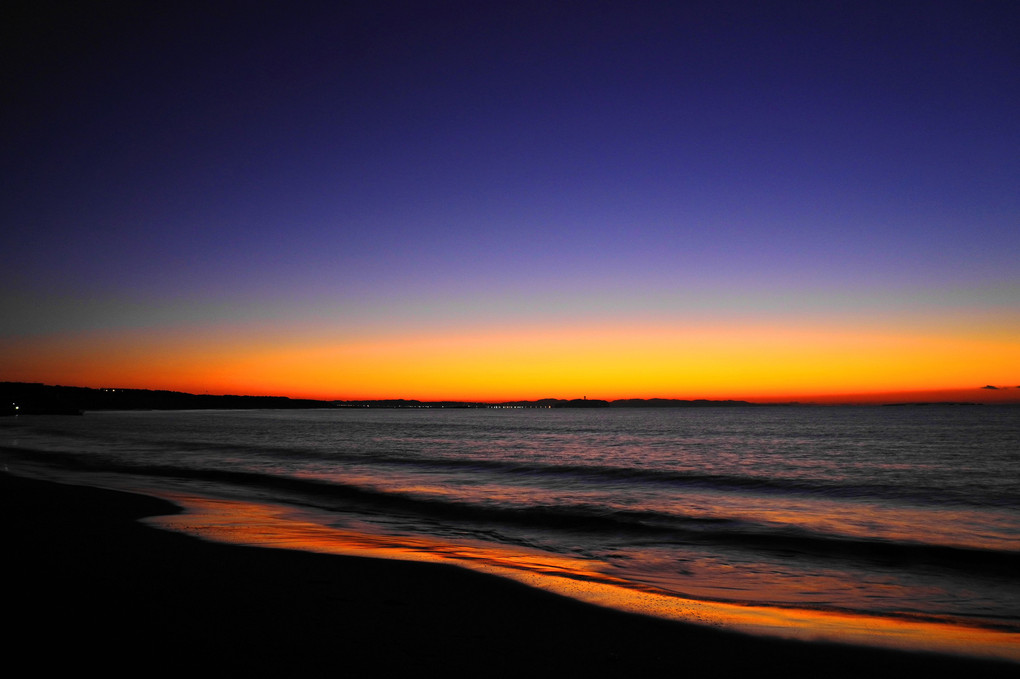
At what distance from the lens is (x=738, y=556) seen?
11430mm

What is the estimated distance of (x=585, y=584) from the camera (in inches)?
328

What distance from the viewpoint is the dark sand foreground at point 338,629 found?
16.2ft

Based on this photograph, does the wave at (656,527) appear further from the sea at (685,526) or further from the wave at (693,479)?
the wave at (693,479)

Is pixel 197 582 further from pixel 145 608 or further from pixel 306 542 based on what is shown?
pixel 306 542

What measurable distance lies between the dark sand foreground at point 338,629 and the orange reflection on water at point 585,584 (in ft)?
1.55

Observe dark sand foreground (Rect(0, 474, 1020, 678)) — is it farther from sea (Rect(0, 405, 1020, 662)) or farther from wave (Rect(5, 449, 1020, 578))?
wave (Rect(5, 449, 1020, 578))

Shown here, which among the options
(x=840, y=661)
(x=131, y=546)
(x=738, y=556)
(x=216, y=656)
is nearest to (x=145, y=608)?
(x=216, y=656)

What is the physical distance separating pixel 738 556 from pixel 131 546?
10520 mm

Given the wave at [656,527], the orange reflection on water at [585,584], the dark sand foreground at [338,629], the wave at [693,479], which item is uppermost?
the dark sand foreground at [338,629]

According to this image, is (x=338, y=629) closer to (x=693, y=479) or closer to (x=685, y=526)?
(x=685, y=526)

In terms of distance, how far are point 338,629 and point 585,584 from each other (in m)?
3.80

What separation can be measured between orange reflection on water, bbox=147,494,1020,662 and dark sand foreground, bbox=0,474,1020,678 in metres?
0.47

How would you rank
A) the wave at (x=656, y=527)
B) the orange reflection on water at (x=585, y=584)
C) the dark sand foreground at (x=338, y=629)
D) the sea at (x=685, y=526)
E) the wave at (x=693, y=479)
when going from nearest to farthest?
1. the dark sand foreground at (x=338, y=629)
2. the orange reflection on water at (x=585, y=584)
3. the sea at (x=685, y=526)
4. the wave at (x=656, y=527)
5. the wave at (x=693, y=479)

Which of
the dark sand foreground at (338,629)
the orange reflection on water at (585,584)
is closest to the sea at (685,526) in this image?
the orange reflection on water at (585,584)
